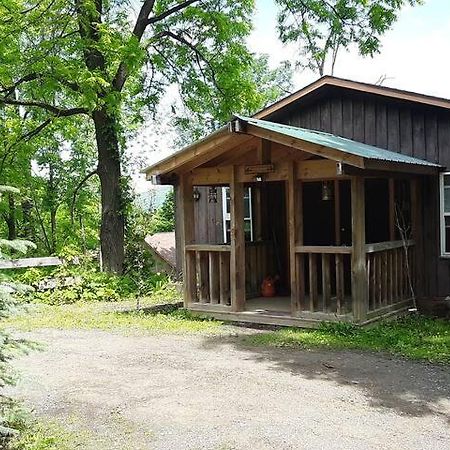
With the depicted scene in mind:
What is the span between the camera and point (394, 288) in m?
9.48

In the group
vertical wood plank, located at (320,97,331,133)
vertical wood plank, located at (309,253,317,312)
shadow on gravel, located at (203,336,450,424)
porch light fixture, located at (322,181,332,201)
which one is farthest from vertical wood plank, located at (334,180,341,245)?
shadow on gravel, located at (203,336,450,424)

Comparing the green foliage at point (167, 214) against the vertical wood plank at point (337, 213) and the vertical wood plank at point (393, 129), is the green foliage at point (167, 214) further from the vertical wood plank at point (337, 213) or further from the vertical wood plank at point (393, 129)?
the vertical wood plank at point (393, 129)

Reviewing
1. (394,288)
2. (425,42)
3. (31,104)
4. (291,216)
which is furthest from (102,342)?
(425,42)

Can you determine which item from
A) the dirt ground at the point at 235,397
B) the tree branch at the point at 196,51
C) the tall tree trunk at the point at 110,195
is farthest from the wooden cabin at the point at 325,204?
the tree branch at the point at 196,51

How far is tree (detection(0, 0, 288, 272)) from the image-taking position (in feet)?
42.3

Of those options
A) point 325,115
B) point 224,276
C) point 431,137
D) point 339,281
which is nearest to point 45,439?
point 339,281

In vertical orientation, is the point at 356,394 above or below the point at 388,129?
below

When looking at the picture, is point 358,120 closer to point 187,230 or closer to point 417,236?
point 417,236

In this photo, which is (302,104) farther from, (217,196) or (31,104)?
(31,104)

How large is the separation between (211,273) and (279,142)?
2.66 m

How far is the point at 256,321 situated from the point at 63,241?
53.0 feet

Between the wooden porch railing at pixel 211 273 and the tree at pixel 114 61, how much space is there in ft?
15.3

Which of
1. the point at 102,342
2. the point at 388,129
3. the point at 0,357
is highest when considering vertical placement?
the point at 388,129

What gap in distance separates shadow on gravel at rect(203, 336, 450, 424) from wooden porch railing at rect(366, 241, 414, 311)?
2007 mm
